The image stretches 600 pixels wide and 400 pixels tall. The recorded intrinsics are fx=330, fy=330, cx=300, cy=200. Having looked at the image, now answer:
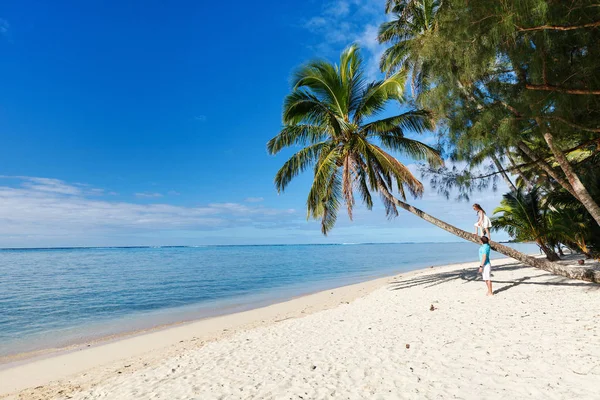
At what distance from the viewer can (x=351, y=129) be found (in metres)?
10.5

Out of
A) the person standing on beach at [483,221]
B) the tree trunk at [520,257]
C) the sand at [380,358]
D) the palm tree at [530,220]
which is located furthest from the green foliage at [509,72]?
the palm tree at [530,220]

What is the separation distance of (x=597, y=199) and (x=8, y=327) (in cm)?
1838

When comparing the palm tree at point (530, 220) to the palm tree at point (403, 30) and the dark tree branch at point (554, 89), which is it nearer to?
the palm tree at point (403, 30)

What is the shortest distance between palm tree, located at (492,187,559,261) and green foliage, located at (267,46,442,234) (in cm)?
556

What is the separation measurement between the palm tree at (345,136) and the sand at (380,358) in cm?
343

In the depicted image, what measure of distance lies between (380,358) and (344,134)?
7.32m

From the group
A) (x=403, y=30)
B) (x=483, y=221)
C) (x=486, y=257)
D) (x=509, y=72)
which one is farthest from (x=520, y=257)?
(x=403, y=30)

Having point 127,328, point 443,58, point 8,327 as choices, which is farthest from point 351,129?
point 8,327

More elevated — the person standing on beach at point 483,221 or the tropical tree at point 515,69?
the tropical tree at point 515,69

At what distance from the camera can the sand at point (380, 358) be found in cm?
361

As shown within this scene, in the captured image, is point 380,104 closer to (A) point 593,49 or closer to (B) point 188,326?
(A) point 593,49

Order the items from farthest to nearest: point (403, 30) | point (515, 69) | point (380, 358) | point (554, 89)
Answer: point (403, 30) → point (515, 69) → point (554, 89) → point (380, 358)

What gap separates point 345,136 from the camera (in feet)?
34.5

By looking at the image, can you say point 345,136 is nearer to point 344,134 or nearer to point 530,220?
point 344,134
